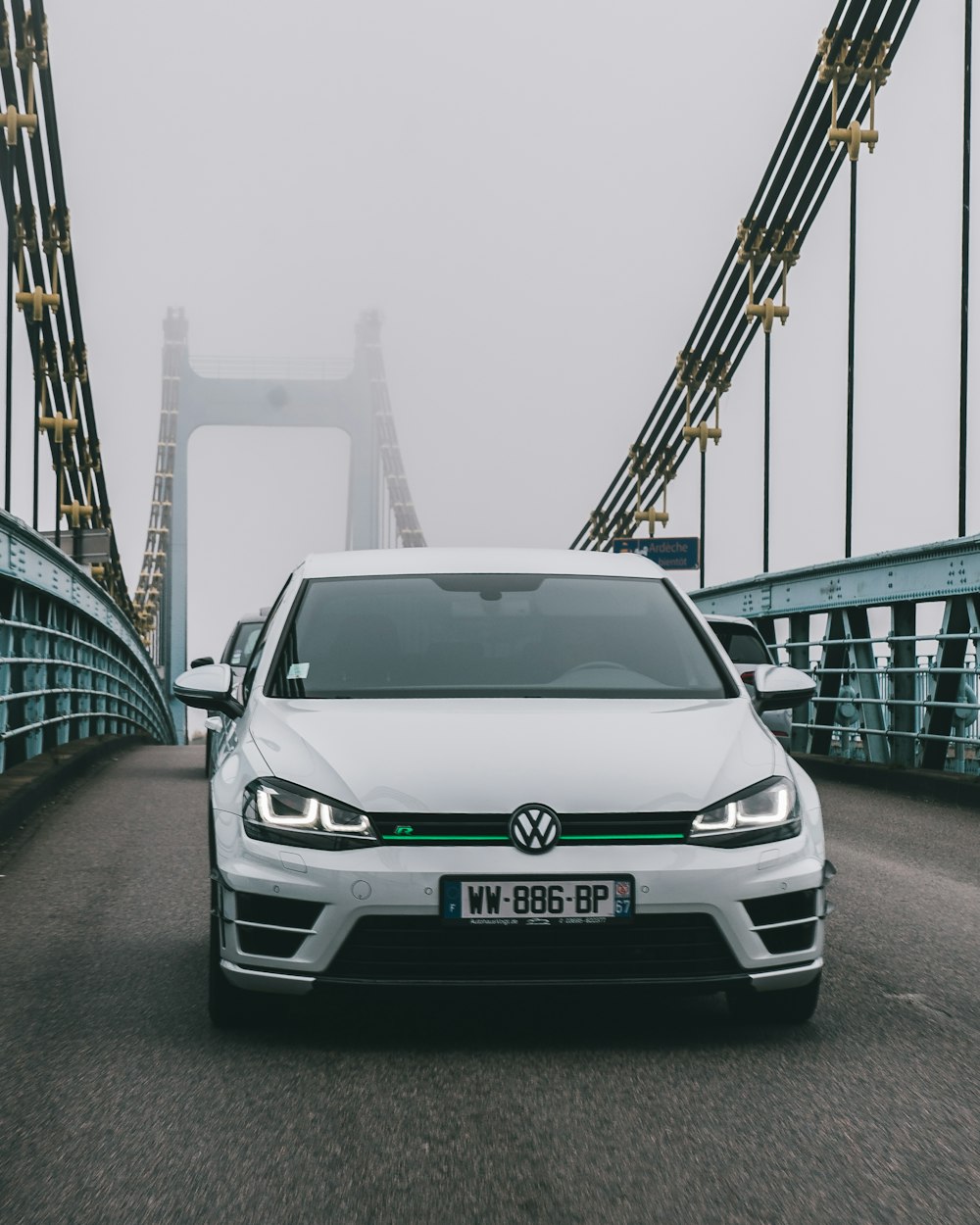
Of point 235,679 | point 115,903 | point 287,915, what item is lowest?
point 115,903

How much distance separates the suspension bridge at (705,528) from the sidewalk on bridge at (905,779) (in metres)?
0.23

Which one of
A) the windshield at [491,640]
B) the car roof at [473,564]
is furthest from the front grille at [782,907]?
the car roof at [473,564]

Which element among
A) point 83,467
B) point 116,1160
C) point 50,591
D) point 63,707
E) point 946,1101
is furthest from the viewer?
point 83,467

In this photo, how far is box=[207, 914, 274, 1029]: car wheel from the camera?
3834 millimetres

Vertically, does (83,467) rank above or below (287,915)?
above

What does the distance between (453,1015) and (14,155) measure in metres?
15.9

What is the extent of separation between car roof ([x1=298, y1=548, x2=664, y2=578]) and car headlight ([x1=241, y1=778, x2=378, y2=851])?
130 centimetres

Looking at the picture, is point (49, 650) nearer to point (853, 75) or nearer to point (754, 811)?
point (754, 811)

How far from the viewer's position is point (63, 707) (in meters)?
12.4

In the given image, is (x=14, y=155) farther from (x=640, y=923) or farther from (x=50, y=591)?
(x=640, y=923)

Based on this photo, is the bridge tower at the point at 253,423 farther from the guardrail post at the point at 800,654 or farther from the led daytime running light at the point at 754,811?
the led daytime running light at the point at 754,811

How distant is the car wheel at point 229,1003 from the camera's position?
3834 millimetres

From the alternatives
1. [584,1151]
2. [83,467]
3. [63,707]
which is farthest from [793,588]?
[83,467]

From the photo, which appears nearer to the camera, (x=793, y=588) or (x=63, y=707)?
(x=63, y=707)
